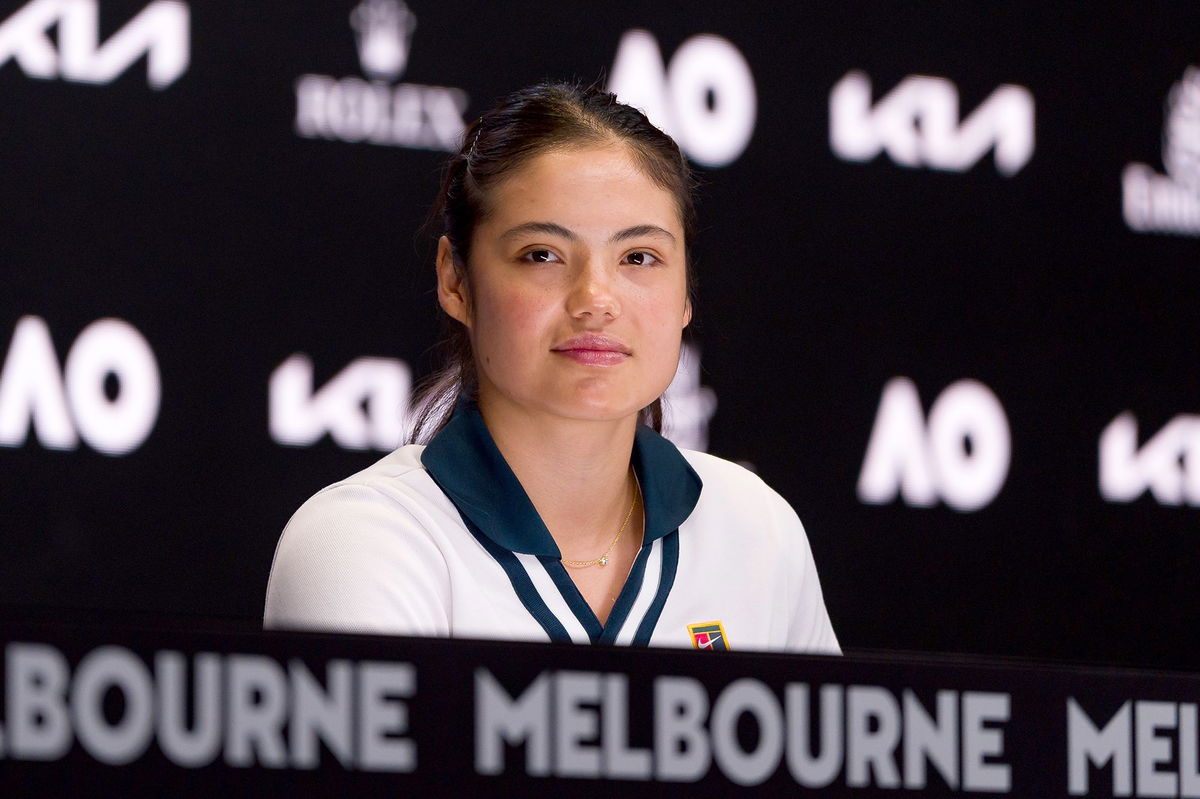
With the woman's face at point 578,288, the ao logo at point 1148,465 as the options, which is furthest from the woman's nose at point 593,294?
the ao logo at point 1148,465

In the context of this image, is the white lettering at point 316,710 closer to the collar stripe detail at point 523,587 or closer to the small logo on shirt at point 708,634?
the collar stripe detail at point 523,587

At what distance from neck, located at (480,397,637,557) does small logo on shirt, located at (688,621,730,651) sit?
0.43 ft

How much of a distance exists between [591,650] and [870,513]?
2.02 meters

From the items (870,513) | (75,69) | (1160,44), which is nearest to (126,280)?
(75,69)

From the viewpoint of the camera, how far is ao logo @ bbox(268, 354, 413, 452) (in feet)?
7.40

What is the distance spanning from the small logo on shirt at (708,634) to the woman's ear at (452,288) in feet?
1.26

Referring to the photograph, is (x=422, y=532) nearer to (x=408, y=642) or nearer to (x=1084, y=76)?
(x=408, y=642)

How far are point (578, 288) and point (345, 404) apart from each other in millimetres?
1014

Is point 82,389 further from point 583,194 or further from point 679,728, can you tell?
point 679,728

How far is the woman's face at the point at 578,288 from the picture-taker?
4.46ft

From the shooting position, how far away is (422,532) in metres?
1.31

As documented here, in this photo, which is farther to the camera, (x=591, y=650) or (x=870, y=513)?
(x=870, y=513)

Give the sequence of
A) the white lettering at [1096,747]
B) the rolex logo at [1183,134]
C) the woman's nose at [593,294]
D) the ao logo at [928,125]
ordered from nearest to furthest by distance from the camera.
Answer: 1. the white lettering at [1096,747]
2. the woman's nose at [593,294]
3. the ao logo at [928,125]
4. the rolex logo at [1183,134]

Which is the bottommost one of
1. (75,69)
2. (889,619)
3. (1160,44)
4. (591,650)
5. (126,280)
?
(889,619)
